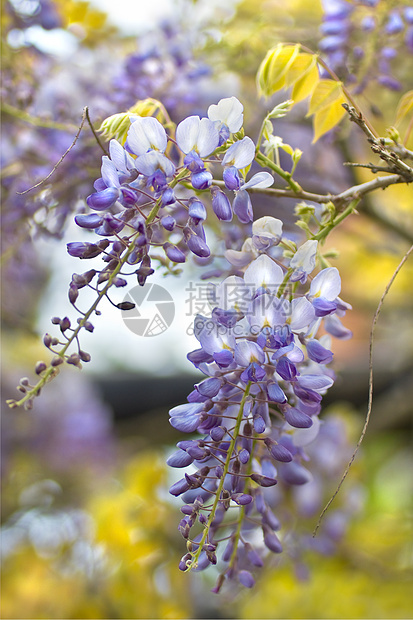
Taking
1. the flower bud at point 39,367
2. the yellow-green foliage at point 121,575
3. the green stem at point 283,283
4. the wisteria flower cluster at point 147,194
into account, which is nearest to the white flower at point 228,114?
the wisteria flower cluster at point 147,194

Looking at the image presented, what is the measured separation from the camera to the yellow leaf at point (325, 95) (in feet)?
1.83

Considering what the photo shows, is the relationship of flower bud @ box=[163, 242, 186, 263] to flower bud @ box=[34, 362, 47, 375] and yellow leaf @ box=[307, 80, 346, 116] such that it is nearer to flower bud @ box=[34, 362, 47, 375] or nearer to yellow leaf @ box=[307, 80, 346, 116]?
flower bud @ box=[34, 362, 47, 375]

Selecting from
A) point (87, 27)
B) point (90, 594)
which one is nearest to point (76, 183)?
point (87, 27)

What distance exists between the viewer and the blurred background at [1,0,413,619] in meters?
0.74

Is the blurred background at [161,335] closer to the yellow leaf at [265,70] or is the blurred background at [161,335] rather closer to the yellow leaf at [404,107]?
the yellow leaf at [404,107]

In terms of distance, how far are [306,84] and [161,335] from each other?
24.8 inches

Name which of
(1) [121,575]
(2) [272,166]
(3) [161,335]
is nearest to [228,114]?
(2) [272,166]

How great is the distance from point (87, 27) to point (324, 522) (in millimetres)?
1026

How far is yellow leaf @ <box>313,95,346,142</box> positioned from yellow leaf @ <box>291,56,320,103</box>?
0.02 m

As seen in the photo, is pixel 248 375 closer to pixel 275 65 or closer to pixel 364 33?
pixel 275 65

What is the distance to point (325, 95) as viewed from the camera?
0.56 m

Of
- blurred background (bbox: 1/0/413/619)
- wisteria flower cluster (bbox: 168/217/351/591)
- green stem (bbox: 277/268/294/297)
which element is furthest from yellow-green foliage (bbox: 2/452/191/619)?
green stem (bbox: 277/268/294/297)

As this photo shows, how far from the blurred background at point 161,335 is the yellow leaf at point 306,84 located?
10 cm

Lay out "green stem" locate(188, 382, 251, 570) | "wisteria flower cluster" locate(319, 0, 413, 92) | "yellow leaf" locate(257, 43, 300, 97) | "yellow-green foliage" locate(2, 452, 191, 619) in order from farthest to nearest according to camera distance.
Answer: "yellow-green foliage" locate(2, 452, 191, 619) < "wisteria flower cluster" locate(319, 0, 413, 92) < "yellow leaf" locate(257, 43, 300, 97) < "green stem" locate(188, 382, 251, 570)
